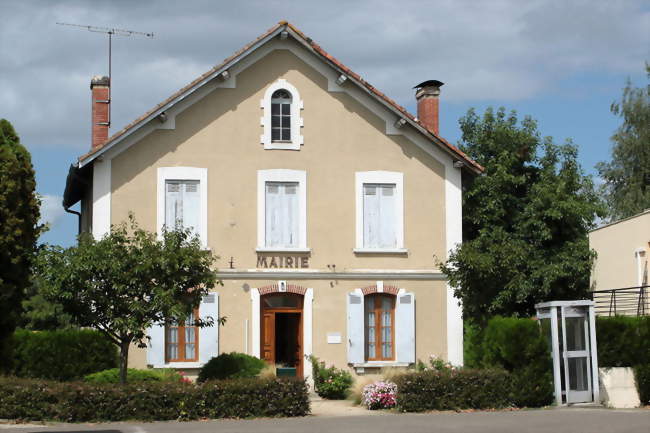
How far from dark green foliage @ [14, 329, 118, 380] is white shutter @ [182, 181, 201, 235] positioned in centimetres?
342

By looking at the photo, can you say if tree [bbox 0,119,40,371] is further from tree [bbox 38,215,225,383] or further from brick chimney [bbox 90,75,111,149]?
brick chimney [bbox 90,75,111,149]

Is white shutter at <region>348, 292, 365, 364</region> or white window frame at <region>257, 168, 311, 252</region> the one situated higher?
white window frame at <region>257, 168, 311, 252</region>

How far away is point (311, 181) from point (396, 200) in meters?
2.18

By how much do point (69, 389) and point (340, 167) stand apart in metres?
9.54

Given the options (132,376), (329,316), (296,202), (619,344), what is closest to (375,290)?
(329,316)

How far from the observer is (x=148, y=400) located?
17344 mm

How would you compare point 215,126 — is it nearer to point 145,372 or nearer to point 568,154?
point 145,372

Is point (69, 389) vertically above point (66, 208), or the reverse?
point (66, 208)

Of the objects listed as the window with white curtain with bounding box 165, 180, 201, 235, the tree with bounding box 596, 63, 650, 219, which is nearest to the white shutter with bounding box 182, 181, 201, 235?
the window with white curtain with bounding box 165, 180, 201, 235

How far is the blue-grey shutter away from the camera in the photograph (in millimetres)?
22578

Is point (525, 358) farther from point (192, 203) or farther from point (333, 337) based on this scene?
point (192, 203)

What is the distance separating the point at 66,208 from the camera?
2817 centimetres

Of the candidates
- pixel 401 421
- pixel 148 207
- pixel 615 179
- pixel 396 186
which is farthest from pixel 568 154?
pixel 401 421

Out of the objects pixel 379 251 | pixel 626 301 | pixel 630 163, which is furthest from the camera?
pixel 630 163
